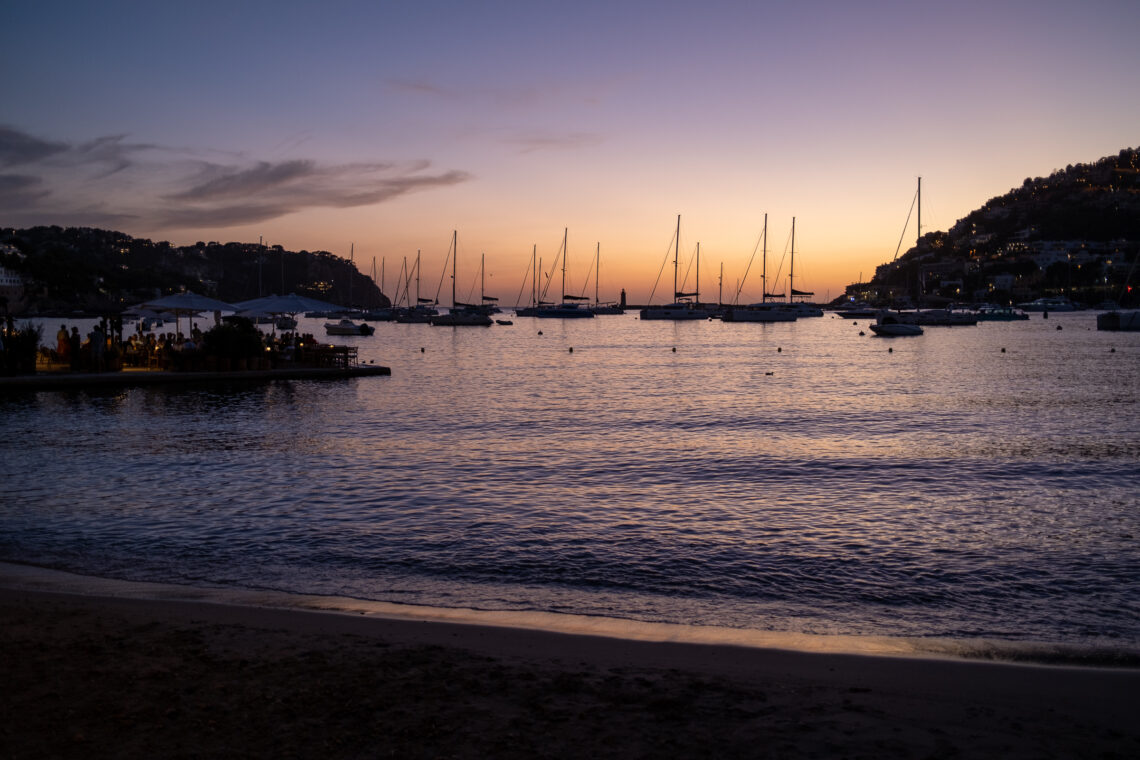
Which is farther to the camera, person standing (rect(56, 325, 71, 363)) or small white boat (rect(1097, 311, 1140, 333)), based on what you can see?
small white boat (rect(1097, 311, 1140, 333))

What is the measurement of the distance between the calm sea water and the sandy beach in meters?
1.58

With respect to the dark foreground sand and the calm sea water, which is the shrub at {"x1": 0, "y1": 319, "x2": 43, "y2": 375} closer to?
the calm sea water

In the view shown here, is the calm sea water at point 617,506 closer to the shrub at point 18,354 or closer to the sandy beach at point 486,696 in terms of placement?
the sandy beach at point 486,696

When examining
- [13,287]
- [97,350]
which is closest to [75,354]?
[97,350]

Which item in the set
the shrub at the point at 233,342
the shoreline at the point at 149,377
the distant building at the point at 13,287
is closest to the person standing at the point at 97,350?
the shoreline at the point at 149,377

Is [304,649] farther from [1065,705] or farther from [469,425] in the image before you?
[469,425]

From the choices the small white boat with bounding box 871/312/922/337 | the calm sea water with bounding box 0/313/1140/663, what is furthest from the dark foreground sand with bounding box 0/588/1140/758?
the small white boat with bounding box 871/312/922/337

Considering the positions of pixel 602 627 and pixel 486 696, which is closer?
pixel 486 696

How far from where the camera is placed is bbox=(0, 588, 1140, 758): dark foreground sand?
4797 mm

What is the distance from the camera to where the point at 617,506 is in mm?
13531

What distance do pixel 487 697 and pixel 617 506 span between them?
26.7 feet

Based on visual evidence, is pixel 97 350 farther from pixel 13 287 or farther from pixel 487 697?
pixel 13 287

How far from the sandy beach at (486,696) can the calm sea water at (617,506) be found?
1.58 m

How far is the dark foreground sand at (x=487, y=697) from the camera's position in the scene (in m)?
4.80
